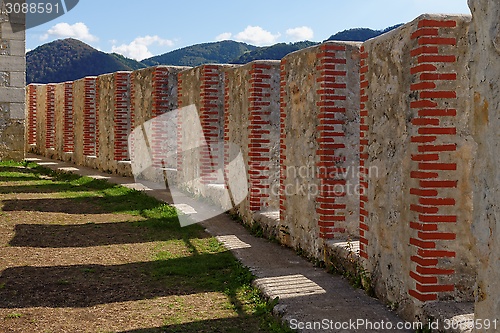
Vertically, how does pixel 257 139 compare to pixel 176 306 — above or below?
above

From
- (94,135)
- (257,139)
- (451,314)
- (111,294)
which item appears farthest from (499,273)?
(94,135)

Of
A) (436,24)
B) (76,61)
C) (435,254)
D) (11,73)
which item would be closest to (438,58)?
(436,24)

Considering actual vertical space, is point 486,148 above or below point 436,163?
above

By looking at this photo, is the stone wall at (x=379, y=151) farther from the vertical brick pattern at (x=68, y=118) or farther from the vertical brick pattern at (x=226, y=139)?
the vertical brick pattern at (x=68, y=118)

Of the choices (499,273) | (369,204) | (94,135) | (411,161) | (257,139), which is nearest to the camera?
(499,273)

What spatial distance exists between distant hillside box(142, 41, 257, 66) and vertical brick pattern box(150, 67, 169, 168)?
40.8 metres

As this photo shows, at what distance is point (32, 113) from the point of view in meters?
22.6

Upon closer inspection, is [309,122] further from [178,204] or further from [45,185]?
[45,185]

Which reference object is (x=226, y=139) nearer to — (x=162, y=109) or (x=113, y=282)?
(x=162, y=109)

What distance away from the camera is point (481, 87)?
3.11 m

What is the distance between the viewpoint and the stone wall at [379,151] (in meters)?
3.18

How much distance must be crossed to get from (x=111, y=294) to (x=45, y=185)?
25.2 feet

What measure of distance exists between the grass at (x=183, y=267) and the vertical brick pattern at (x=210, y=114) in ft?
4.08

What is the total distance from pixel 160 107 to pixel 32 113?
1116 cm
